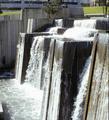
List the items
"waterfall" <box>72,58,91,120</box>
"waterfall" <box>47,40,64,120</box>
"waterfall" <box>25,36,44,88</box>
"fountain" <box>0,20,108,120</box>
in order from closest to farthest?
"waterfall" <box>72,58,91,120</box>, "fountain" <box>0,20,108,120</box>, "waterfall" <box>47,40,64,120</box>, "waterfall" <box>25,36,44,88</box>

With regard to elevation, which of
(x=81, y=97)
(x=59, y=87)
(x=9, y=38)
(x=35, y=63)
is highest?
(x=59, y=87)

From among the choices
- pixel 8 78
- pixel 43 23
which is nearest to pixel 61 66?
pixel 8 78

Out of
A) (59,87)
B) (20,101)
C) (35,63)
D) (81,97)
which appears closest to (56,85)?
(59,87)

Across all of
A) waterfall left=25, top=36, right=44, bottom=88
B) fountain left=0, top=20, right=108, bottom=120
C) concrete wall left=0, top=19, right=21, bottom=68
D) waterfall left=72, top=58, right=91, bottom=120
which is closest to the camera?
waterfall left=72, top=58, right=91, bottom=120

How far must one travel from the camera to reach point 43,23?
75.7 ft

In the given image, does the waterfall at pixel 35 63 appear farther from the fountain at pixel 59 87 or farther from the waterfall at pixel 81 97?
the waterfall at pixel 81 97

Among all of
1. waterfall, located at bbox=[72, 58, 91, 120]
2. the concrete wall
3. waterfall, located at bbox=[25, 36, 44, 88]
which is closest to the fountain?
waterfall, located at bbox=[72, 58, 91, 120]

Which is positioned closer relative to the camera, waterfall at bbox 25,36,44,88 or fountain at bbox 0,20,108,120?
fountain at bbox 0,20,108,120

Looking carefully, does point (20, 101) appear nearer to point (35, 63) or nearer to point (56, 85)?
point (35, 63)

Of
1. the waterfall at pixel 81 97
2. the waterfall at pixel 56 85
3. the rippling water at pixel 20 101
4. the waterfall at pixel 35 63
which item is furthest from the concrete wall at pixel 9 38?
the waterfall at pixel 81 97

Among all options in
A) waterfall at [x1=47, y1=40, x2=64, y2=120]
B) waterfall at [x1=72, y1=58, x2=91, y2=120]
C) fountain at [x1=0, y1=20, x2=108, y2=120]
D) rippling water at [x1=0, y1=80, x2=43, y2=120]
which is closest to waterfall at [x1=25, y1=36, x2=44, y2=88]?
rippling water at [x1=0, y1=80, x2=43, y2=120]

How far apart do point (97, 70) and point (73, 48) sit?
1998 millimetres

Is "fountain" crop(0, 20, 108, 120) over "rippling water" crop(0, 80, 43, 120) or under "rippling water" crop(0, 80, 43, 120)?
over

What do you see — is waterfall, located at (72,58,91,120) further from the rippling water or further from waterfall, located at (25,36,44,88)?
waterfall, located at (25,36,44,88)
